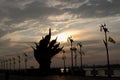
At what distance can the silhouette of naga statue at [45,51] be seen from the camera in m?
102

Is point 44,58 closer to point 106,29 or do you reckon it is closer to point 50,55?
point 50,55

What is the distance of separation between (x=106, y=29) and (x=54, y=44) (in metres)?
45.4

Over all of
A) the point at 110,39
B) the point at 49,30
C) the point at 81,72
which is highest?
the point at 49,30

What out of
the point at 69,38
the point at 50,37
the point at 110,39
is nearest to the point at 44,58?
the point at 50,37

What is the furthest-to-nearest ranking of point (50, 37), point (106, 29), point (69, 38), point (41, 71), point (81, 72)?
point (50, 37)
point (41, 71)
point (69, 38)
point (81, 72)
point (106, 29)

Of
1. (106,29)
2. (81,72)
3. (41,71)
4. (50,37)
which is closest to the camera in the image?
(106,29)

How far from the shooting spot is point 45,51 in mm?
103000

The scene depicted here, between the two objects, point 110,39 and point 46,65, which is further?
point 46,65

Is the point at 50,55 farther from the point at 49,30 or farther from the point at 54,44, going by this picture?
the point at 49,30

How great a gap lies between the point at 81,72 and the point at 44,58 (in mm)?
25123

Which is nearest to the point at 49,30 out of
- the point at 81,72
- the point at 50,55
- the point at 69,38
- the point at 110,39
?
the point at 50,55

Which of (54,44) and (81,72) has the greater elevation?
(54,44)

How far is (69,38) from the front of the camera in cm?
8662

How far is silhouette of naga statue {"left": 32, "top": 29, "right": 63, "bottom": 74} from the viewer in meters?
102
